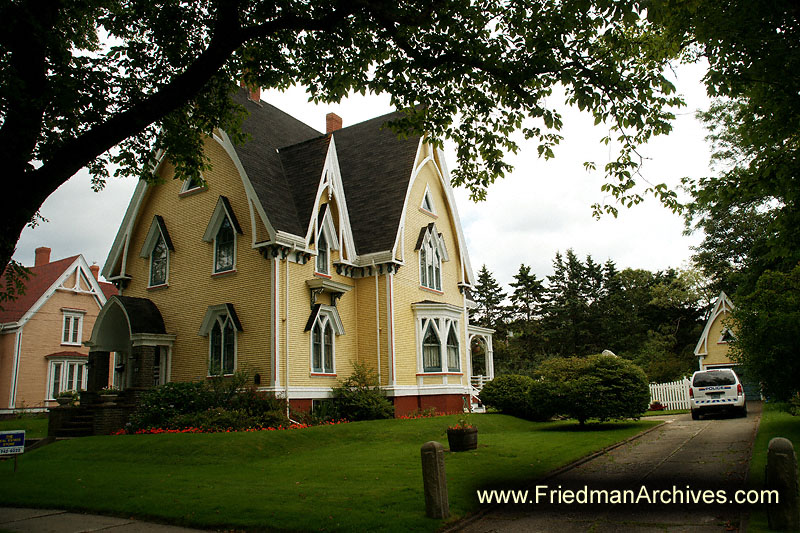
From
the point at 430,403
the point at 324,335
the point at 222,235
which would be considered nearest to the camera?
the point at 324,335

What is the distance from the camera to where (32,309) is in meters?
33.4

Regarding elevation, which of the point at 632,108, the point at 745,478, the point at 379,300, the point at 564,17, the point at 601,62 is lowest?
the point at 745,478

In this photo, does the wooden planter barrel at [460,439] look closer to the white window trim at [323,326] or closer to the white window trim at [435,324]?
the white window trim at [323,326]

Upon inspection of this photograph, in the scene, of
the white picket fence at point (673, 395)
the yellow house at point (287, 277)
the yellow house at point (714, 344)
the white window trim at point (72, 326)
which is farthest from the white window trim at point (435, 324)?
the yellow house at point (714, 344)

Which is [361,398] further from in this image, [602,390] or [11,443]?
[11,443]

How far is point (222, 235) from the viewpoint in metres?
21.4

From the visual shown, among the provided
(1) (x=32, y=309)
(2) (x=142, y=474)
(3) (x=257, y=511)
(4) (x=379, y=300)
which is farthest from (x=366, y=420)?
(1) (x=32, y=309)

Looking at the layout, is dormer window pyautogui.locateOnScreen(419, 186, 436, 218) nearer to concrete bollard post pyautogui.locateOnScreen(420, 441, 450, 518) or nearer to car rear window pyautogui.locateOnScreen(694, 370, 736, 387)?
car rear window pyautogui.locateOnScreen(694, 370, 736, 387)

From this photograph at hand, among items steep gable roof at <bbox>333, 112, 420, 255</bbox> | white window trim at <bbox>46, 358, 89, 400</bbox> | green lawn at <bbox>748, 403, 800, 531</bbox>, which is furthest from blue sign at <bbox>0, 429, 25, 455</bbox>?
white window trim at <bbox>46, 358, 89, 400</bbox>

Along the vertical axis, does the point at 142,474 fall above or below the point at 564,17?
below

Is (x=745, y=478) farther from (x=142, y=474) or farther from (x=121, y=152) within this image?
(x=121, y=152)

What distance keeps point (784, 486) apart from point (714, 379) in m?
17.8

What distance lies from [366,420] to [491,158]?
10.5 meters

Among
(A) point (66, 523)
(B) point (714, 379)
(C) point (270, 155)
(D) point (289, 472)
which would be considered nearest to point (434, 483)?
(D) point (289, 472)
